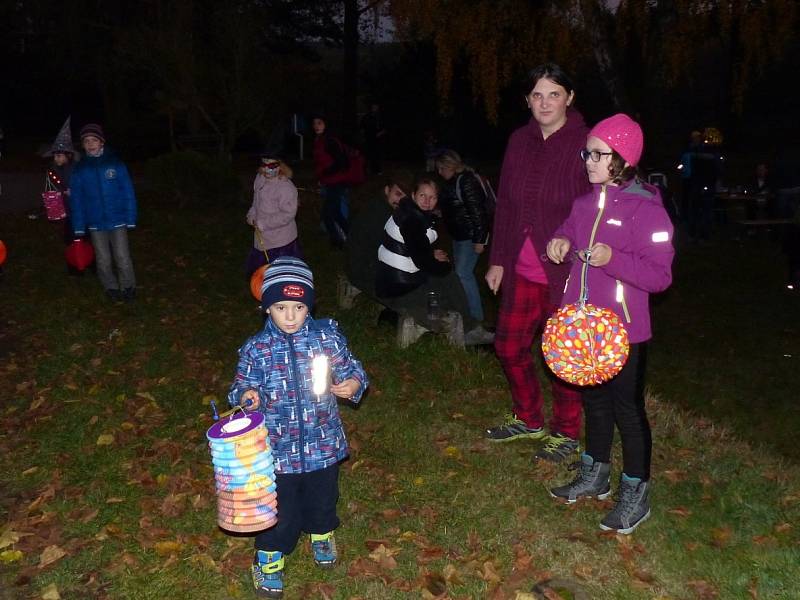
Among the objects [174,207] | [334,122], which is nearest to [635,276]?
[174,207]

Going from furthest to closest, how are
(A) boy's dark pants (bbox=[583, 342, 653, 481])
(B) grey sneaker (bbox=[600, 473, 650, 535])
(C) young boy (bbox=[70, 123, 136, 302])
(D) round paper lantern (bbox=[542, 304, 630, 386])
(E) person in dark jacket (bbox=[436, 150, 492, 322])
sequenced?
(C) young boy (bbox=[70, 123, 136, 302])
(E) person in dark jacket (bbox=[436, 150, 492, 322])
(B) grey sneaker (bbox=[600, 473, 650, 535])
(A) boy's dark pants (bbox=[583, 342, 653, 481])
(D) round paper lantern (bbox=[542, 304, 630, 386])

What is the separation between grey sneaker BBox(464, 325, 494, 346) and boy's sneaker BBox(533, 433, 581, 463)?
2.34m

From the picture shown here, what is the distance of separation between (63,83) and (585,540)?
40.3 meters

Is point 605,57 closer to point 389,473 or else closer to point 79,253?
point 79,253

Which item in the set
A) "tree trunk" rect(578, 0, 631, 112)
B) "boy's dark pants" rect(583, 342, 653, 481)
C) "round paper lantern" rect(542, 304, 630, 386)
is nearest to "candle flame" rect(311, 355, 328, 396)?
"round paper lantern" rect(542, 304, 630, 386)

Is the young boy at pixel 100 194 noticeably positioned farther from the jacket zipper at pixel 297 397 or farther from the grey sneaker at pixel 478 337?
the jacket zipper at pixel 297 397

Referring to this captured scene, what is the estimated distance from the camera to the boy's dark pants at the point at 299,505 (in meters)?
3.97

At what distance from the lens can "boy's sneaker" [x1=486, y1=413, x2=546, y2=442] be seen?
5.73m

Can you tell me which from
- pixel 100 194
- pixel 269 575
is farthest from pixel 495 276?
pixel 100 194

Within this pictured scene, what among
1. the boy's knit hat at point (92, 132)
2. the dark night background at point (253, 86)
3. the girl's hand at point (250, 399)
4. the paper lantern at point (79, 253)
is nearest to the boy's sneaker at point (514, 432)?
the girl's hand at point (250, 399)

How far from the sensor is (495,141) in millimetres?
30688

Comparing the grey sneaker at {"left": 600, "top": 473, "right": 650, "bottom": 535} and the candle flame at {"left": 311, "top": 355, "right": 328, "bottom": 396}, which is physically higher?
the candle flame at {"left": 311, "top": 355, "right": 328, "bottom": 396}

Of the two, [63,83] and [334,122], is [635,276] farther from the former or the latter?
[63,83]

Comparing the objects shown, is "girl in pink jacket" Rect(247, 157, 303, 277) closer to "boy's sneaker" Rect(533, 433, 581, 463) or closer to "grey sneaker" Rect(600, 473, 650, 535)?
"boy's sneaker" Rect(533, 433, 581, 463)
